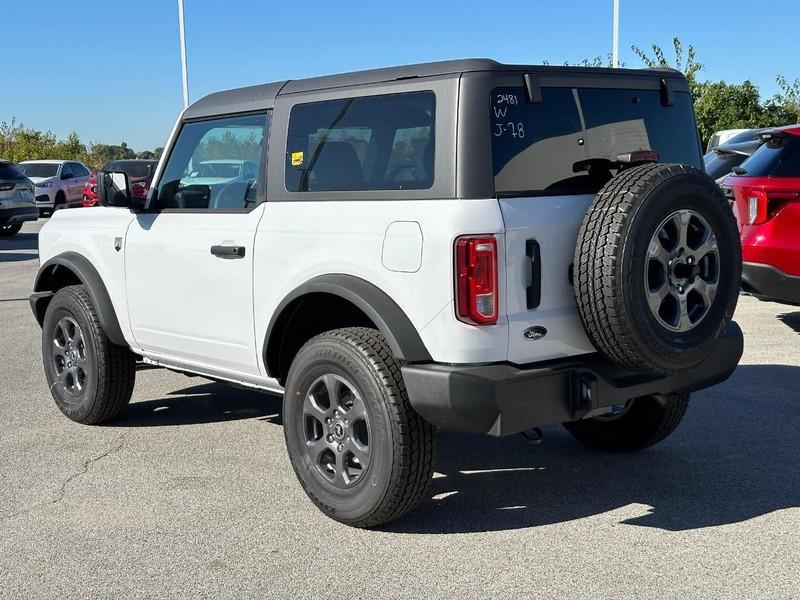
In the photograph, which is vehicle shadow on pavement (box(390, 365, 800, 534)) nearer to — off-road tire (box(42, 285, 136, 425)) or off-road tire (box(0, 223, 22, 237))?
off-road tire (box(42, 285, 136, 425))

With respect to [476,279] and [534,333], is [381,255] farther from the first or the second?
[534,333]

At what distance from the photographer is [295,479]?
15.6 feet

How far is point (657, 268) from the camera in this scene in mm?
3732

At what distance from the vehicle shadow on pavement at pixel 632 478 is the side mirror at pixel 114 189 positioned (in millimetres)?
2227

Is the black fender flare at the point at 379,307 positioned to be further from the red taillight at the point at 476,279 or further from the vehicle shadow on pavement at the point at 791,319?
the vehicle shadow on pavement at the point at 791,319

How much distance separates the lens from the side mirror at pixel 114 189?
5.28 metres

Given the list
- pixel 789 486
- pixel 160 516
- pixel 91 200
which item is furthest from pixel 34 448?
pixel 91 200

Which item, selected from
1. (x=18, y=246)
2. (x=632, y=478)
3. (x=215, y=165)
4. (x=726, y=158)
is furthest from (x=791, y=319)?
(x=18, y=246)

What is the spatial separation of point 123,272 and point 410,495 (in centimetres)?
237

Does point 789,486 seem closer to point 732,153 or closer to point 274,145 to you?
point 274,145

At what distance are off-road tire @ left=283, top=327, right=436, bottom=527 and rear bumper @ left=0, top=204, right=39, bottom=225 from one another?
16282mm

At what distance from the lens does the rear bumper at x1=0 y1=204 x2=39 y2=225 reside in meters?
18.6

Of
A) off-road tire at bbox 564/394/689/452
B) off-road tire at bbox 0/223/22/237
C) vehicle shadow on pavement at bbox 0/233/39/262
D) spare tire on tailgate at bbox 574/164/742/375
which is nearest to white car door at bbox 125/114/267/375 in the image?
spare tire on tailgate at bbox 574/164/742/375

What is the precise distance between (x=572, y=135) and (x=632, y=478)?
1.77 meters
